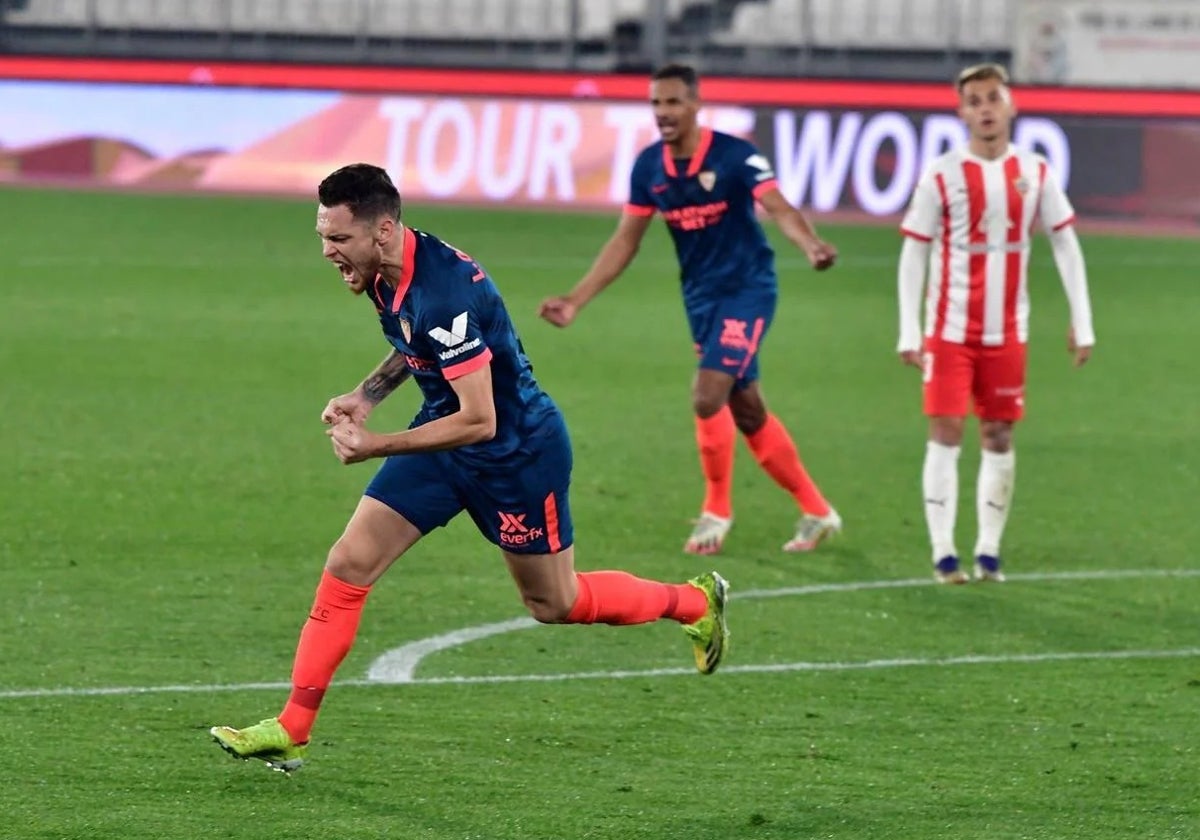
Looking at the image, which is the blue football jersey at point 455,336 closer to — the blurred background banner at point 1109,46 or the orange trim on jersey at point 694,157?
the orange trim on jersey at point 694,157

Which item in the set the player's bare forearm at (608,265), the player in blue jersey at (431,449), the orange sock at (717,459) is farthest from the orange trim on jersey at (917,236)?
the player in blue jersey at (431,449)

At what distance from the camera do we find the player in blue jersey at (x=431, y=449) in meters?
5.51

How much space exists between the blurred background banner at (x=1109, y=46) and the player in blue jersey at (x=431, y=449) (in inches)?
737

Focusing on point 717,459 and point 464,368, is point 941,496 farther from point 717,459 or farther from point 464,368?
point 464,368

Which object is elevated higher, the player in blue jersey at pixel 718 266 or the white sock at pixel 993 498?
the player in blue jersey at pixel 718 266

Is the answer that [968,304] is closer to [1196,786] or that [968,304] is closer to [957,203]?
[957,203]

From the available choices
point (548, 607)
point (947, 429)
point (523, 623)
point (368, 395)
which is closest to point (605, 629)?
point (523, 623)

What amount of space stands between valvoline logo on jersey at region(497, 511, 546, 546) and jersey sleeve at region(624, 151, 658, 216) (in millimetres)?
3306

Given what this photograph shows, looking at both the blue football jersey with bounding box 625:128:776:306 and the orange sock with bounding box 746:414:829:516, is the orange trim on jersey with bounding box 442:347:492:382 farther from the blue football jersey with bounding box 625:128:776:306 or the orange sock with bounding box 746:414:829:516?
the orange sock with bounding box 746:414:829:516

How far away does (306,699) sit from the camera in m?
5.81

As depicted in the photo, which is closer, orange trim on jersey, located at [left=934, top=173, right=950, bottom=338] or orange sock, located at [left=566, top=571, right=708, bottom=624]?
orange sock, located at [left=566, top=571, right=708, bottom=624]

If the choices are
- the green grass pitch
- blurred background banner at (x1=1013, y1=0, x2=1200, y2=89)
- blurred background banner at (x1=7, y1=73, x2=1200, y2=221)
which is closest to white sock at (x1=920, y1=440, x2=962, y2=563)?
the green grass pitch

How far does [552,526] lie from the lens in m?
6.09

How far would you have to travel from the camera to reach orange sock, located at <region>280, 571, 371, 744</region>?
5.80 metres
